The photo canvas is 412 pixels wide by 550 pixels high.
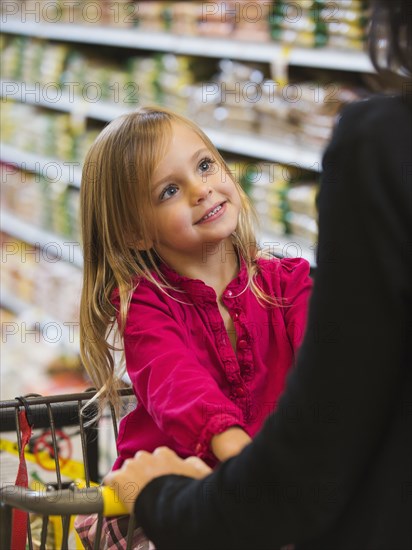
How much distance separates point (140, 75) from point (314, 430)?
3323 millimetres

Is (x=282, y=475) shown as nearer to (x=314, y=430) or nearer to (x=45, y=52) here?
(x=314, y=430)

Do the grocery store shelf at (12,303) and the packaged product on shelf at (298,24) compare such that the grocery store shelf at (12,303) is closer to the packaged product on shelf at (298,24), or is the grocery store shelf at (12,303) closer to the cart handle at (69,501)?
the packaged product on shelf at (298,24)

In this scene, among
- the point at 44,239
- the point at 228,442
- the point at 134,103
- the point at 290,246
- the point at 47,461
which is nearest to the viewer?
the point at 228,442

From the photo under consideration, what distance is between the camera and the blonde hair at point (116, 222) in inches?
55.9

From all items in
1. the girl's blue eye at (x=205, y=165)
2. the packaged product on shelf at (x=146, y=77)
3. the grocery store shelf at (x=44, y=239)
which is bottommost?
the grocery store shelf at (x=44, y=239)

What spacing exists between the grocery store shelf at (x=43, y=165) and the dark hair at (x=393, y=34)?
3.62 metres

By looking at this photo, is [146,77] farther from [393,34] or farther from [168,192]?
[393,34]

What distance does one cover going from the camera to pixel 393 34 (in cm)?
79

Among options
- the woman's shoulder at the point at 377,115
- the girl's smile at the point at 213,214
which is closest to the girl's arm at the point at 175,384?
the girl's smile at the point at 213,214

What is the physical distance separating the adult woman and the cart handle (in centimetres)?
15

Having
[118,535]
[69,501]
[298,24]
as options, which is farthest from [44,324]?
[69,501]

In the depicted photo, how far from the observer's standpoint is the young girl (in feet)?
4.63

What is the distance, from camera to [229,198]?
4.84 feet

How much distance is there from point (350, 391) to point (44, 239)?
13.0ft
